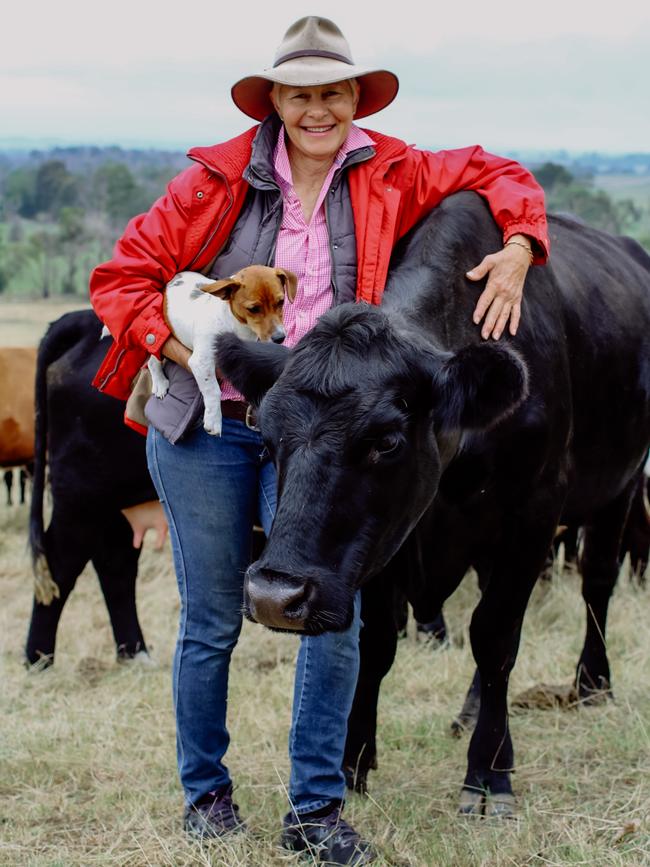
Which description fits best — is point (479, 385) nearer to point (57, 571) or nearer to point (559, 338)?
point (559, 338)

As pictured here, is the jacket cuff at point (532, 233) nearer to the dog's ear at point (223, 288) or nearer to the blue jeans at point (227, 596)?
the dog's ear at point (223, 288)

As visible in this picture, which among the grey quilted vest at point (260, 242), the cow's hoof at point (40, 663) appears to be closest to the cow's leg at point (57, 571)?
the cow's hoof at point (40, 663)

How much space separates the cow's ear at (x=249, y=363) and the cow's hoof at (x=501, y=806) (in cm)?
182

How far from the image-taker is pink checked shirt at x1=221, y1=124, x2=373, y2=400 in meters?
3.75

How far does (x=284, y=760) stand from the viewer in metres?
4.67

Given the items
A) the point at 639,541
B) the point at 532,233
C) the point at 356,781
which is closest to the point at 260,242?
the point at 532,233

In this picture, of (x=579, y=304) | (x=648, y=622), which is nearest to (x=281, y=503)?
(x=579, y=304)

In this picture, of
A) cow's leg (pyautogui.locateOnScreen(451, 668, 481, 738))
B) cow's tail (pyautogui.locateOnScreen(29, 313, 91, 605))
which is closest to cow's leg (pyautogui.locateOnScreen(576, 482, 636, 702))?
cow's leg (pyautogui.locateOnScreen(451, 668, 481, 738))

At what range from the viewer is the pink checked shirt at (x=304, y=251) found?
12.3 feet

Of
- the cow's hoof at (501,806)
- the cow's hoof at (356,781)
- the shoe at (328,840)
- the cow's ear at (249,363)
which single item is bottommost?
the cow's hoof at (356,781)

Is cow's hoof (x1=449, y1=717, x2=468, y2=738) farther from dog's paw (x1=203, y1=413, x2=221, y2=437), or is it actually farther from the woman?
dog's paw (x1=203, y1=413, x2=221, y2=437)

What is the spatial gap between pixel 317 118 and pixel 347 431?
115 centimetres

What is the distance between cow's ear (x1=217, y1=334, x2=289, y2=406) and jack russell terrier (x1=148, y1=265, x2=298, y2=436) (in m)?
0.05

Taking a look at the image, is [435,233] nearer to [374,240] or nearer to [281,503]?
[374,240]
